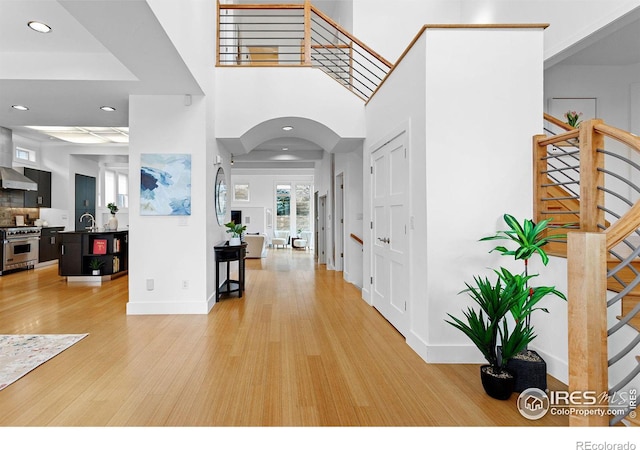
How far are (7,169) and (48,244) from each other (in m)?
2.00

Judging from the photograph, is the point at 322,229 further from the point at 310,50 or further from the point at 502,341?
the point at 502,341

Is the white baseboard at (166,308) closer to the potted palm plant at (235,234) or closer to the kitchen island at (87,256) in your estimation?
the potted palm plant at (235,234)

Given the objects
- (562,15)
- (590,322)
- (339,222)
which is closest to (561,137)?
(590,322)

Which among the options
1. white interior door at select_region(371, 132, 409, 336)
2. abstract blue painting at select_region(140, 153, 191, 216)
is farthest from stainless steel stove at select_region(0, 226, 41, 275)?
white interior door at select_region(371, 132, 409, 336)

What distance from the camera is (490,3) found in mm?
5520

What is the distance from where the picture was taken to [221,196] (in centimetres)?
534

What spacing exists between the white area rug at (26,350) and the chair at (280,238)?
10225mm

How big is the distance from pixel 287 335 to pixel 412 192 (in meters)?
1.94

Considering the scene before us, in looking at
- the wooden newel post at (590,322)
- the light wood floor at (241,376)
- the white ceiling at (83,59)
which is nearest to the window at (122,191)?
the white ceiling at (83,59)

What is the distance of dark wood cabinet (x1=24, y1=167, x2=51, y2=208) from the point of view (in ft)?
26.7

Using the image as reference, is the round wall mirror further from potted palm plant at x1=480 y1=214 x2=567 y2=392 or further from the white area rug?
potted palm plant at x1=480 y1=214 x2=567 y2=392
